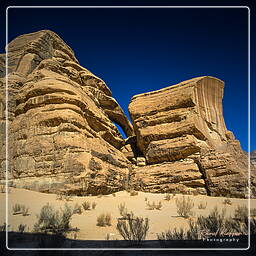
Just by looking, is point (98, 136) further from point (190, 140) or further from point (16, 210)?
point (16, 210)

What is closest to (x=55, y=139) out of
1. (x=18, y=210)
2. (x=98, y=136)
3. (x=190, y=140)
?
(x=98, y=136)

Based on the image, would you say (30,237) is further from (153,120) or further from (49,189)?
(153,120)

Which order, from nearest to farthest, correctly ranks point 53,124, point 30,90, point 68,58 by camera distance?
point 53,124 < point 30,90 < point 68,58

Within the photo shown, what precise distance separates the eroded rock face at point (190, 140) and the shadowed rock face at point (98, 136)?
5 cm

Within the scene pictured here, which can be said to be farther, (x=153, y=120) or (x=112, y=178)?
(x=153, y=120)

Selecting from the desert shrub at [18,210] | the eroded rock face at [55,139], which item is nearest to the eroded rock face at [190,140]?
the eroded rock face at [55,139]

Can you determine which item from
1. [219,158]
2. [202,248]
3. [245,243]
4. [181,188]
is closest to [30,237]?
[202,248]

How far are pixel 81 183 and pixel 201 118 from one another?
31.8 ft

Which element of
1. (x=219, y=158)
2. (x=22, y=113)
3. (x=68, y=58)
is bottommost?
(x=219, y=158)

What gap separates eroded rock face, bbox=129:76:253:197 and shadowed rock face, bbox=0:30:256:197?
5 cm

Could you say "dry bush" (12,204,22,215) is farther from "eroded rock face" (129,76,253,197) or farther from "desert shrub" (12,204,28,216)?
"eroded rock face" (129,76,253,197)

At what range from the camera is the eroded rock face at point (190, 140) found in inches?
478

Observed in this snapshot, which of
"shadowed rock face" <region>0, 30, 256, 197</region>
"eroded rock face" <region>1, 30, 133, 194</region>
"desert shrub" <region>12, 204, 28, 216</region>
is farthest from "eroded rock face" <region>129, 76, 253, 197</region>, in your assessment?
"desert shrub" <region>12, 204, 28, 216</region>

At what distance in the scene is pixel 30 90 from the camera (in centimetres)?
1241
